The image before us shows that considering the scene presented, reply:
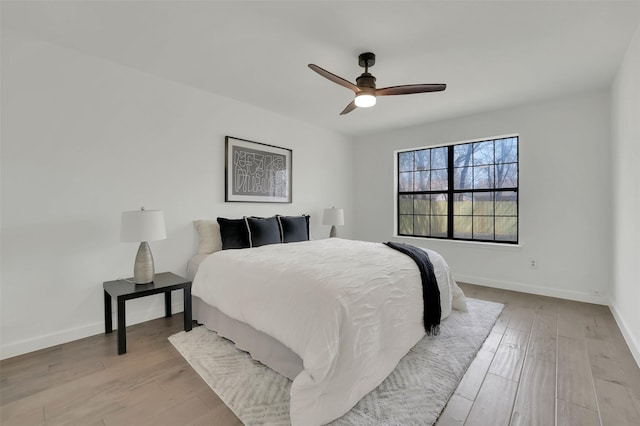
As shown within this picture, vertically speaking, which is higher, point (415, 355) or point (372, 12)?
point (372, 12)

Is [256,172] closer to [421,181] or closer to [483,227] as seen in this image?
[421,181]

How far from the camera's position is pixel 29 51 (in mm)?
2270

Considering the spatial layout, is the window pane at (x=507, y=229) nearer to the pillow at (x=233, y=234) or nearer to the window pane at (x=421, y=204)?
the window pane at (x=421, y=204)

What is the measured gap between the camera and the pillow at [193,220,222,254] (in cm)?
314

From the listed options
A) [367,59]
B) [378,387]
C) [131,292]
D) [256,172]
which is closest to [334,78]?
[367,59]

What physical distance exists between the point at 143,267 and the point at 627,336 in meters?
4.08

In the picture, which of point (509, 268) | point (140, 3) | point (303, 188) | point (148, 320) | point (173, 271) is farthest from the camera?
point (303, 188)

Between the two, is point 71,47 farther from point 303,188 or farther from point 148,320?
point 303,188

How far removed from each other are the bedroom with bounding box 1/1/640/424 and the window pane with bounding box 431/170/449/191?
729 millimetres

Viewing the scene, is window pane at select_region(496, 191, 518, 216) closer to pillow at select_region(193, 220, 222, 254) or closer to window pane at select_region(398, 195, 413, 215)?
window pane at select_region(398, 195, 413, 215)

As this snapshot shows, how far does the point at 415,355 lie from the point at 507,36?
8.30ft

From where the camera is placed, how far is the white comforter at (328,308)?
1491 mm

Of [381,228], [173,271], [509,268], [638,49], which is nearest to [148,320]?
[173,271]

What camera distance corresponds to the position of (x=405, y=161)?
503cm
